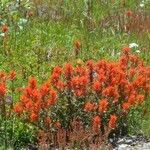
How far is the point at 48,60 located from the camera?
1058cm

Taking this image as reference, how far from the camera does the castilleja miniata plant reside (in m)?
7.07

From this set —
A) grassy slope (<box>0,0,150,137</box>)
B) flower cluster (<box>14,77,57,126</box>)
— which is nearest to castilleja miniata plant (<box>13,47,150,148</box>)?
flower cluster (<box>14,77,57,126</box>)

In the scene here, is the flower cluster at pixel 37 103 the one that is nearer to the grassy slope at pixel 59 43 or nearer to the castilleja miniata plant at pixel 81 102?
the castilleja miniata plant at pixel 81 102

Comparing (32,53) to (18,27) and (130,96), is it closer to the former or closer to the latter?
(18,27)

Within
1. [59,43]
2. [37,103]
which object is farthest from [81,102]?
[59,43]

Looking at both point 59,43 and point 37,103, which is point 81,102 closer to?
point 37,103

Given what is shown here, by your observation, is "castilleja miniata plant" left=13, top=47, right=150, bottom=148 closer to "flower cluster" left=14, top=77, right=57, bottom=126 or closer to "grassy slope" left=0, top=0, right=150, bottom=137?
"flower cluster" left=14, top=77, right=57, bottom=126

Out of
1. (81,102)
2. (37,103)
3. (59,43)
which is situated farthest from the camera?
(59,43)

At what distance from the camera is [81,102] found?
749 centimetres

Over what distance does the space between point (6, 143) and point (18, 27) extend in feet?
17.4

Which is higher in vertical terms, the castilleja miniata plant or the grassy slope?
the grassy slope

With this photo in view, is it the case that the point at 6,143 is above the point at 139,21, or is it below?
below

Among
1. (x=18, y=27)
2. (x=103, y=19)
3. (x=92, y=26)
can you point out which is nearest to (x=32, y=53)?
(x=18, y=27)

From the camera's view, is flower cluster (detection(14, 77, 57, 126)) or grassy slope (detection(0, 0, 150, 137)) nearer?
flower cluster (detection(14, 77, 57, 126))
